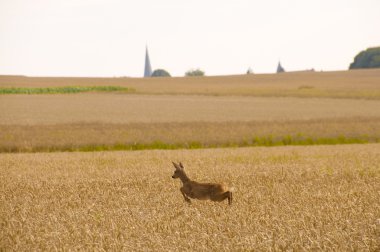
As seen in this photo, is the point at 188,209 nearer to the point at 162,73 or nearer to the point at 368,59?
the point at 368,59

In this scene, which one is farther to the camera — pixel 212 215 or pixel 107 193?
pixel 107 193

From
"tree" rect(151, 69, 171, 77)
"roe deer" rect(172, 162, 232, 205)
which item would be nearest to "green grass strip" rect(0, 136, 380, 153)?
"roe deer" rect(172, 162, 232, 205)

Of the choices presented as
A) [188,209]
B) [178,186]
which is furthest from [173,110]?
[188,209]

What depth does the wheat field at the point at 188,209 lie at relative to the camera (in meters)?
8.13

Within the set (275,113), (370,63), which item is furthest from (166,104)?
(370,63)

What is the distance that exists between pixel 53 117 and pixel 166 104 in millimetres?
13073

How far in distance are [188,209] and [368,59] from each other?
118852 mm

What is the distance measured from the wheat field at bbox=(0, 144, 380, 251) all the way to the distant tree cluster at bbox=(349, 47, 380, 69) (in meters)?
107

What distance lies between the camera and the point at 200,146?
90.7 ft

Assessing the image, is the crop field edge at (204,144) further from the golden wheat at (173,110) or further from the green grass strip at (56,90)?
the green grass strip at (56,90)

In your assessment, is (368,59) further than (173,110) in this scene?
Yes

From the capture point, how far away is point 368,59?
12306cm

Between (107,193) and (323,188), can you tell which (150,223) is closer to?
(107,193)

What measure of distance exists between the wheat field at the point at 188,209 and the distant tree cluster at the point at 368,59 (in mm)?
107346
